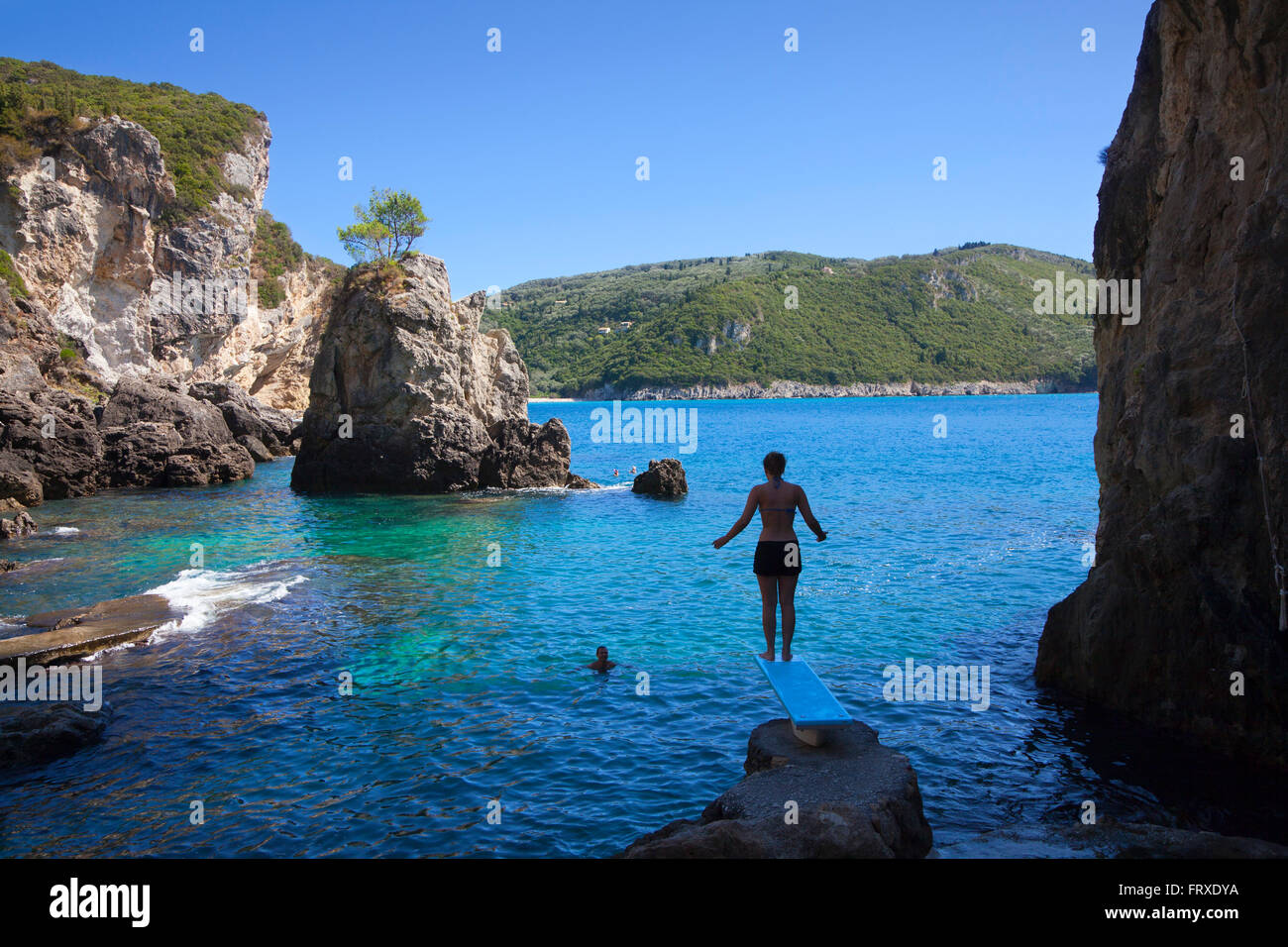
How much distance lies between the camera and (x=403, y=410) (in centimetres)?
3700

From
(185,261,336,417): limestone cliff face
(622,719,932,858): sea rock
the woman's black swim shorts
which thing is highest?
(185,261,336,417): limestone cliff face

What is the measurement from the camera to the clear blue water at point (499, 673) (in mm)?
8891

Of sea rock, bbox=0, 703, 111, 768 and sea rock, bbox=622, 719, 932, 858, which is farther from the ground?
sea rock, bbox=622, 719, 932, 858

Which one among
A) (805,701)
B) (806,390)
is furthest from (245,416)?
(806,390)

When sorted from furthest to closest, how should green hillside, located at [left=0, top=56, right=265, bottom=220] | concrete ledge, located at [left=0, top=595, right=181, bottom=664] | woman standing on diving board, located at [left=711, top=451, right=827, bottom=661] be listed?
green hillside, located at [left=0, top=56, right=265, bottom=220], concrete ledge, located at [left=0, top=595, right=181, bottom=664], woman standing on diving board, located at [left=711, top=451, right=827, bottom=661]

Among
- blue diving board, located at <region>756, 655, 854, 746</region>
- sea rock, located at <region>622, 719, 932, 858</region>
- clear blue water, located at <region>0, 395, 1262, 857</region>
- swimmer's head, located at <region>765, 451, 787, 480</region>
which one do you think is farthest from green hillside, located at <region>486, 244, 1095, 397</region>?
sea rock, located at <region>622, 719, 932, 858</region>

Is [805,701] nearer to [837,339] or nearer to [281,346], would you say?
[281,346]

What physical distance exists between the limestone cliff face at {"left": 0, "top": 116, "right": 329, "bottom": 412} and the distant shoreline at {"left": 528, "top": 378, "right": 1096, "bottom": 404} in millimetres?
106010

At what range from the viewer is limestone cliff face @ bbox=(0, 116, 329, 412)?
45.5 m

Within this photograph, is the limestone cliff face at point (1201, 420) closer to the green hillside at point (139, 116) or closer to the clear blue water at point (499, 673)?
the clear blue water at point (499, 673)

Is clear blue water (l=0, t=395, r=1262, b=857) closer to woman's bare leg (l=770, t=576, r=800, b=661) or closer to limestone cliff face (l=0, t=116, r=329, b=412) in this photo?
woman's bare leg (l=770, t=576, r=800, b=661)

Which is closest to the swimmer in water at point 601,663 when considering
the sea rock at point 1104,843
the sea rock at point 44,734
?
the sea rock at point 1104,843

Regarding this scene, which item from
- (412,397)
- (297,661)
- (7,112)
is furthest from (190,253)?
(297,661)
